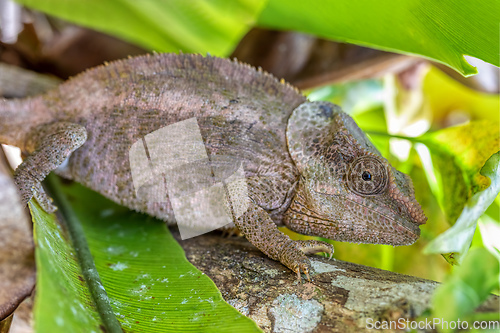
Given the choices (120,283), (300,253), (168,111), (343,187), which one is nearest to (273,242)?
(300,253)

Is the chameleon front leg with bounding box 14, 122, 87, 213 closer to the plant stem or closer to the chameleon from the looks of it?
the chameleon

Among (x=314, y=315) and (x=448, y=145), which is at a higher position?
(x=448, y=145)

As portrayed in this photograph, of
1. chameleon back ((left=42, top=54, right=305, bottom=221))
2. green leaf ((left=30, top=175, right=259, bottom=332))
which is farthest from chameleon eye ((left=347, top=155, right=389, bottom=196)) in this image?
green leaf ((left=30, top=175, right=259, bottom=332))

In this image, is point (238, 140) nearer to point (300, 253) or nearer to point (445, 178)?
point (300, 253)

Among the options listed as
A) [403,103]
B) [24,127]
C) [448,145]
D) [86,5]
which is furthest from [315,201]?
[86,5]

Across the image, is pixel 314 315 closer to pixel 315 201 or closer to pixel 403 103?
pixel 315 201

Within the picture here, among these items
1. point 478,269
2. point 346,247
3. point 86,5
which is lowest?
point 346,247

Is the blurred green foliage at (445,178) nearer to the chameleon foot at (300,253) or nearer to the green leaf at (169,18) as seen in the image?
the chameleon foot at (300,253)
